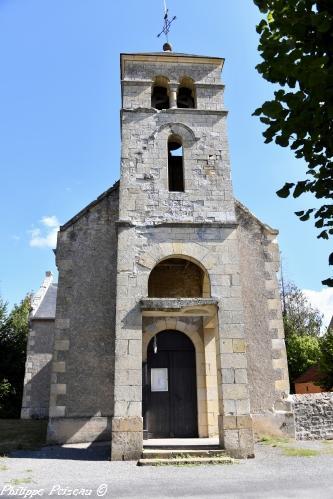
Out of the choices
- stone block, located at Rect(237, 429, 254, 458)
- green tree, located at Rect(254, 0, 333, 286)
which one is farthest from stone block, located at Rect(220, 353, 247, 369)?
green tree, located at Rect(254, 0, 333, 286)

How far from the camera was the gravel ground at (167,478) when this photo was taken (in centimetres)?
548

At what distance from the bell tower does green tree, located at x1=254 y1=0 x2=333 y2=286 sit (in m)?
5.84

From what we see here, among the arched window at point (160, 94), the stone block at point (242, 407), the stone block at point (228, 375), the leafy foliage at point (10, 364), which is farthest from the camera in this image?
the leafy foliage at point (10, 364)

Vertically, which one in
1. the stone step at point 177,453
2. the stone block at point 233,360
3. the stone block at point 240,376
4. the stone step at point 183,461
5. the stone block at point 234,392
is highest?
the stone block at point 233,360

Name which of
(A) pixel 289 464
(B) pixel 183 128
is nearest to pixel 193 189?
(B) pixel 183 128

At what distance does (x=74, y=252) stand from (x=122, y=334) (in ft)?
11.5

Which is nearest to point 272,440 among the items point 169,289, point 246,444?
point 246,444

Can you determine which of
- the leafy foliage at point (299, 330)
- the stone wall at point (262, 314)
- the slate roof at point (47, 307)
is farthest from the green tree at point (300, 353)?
the slate roof at point (47, 307)

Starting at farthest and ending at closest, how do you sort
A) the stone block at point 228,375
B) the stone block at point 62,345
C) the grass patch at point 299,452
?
the stone block at point 62,345, the stone block at point 228,375, the grass patch at point 299,452

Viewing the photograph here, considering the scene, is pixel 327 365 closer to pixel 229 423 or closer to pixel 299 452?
pixel 299 452

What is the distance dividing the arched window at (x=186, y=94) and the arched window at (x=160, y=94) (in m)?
0.38

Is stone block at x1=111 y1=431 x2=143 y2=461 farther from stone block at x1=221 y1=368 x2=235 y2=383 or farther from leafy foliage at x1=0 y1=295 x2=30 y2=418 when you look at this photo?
leafy foliage at x1=0 y1=295 x2=30 y2=418

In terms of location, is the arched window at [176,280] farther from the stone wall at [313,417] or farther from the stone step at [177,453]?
the stone step at [177,453]

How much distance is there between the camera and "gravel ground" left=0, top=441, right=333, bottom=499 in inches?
216
